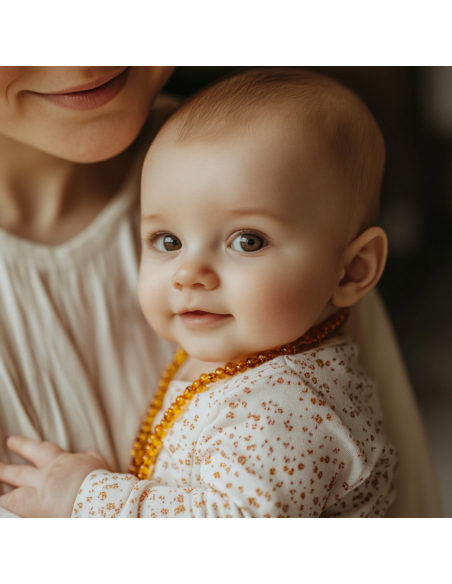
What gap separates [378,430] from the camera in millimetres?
815

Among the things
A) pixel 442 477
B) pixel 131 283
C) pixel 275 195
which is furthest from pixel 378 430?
pixel 442 477

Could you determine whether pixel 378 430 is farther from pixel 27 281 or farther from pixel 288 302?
pixel 27 281

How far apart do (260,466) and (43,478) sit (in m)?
0.33

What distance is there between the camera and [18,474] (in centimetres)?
80

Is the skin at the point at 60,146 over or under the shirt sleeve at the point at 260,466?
over

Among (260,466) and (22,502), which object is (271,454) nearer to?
(260,466)

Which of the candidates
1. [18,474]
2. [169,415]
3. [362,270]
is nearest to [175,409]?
[169,415]

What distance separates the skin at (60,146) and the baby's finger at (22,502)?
16.0 inches

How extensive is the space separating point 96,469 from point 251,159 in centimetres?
50

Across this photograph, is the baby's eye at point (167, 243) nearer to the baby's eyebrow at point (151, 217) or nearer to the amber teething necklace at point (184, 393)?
the baby's eyebrow at point (151, 217)

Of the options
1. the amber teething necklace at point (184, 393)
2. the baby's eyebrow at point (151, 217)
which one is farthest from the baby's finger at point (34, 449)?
the baby's eyebrow at point (151, 217)

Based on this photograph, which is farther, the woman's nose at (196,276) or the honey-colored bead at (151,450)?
the honey-colored bead at (151,450)

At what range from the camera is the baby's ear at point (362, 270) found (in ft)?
2.77

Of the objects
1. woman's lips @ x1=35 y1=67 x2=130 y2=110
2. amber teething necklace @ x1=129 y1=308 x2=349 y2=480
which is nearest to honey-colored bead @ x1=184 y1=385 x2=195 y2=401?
amber teething necklace @ x1=129 y1=308 x2=349 y2=480
